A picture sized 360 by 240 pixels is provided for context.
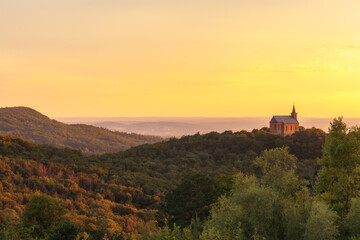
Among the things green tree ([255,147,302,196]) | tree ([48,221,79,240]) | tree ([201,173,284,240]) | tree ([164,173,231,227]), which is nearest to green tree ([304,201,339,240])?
tree ([201,173,284,240])

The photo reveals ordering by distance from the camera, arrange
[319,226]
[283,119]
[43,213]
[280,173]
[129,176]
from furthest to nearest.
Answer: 1. [283,119]
2. [129,176]
3. [43,213]
4. [280,173]
5. [319,226]

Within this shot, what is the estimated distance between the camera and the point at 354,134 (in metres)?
33.3

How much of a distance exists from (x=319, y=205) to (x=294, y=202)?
2944mm

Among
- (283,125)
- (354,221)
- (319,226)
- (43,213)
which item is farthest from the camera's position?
(283,125)

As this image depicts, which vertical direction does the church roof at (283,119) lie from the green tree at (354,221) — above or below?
above

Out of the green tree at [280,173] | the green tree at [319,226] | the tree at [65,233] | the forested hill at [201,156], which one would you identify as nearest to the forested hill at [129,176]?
the forested hill at [201,156]

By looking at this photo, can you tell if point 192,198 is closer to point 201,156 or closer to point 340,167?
point 340,167

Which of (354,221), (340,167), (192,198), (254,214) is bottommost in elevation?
(192,198)

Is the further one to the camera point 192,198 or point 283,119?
point 283,119

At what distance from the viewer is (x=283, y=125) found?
514 ft

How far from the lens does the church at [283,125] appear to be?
157000 millimetres

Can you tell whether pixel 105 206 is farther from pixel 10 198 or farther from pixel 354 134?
pixel 354 134

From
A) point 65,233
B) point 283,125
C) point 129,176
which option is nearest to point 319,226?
point 65,233

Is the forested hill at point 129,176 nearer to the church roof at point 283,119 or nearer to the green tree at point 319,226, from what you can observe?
the green tree at point 319,226
